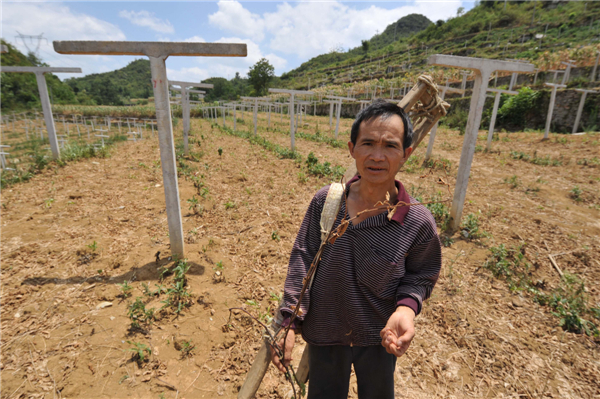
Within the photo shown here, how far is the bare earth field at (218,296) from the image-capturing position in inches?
94.9

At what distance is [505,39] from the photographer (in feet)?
158

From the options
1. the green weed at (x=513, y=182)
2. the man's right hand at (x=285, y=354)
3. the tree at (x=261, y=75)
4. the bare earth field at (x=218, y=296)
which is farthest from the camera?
the tree at (x=261, y=75)

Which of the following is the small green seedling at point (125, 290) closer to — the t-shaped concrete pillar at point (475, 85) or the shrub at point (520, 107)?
the t-shaped concrete pillar at point (475, 85)

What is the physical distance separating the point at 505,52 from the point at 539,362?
50664mm

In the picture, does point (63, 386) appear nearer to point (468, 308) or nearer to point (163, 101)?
point (163, 101)

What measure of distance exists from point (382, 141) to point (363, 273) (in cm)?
65

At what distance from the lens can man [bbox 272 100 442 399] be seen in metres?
1.34

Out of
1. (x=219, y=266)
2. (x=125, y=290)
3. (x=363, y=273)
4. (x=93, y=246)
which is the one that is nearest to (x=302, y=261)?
(x=363, y=273)

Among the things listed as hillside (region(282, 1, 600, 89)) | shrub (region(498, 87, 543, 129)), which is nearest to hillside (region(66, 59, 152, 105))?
hillside (region(282, 1, 600, 89))

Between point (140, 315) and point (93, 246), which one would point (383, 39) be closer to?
point (93, 246)

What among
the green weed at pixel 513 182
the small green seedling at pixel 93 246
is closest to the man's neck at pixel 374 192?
the small green seedling at pixel 93 246

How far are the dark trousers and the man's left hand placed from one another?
0.33 metres

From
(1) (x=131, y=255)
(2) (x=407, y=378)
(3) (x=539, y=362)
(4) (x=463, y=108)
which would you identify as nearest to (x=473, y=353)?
(3) (x=539, y=362)

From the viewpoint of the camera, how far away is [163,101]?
11.3ft
